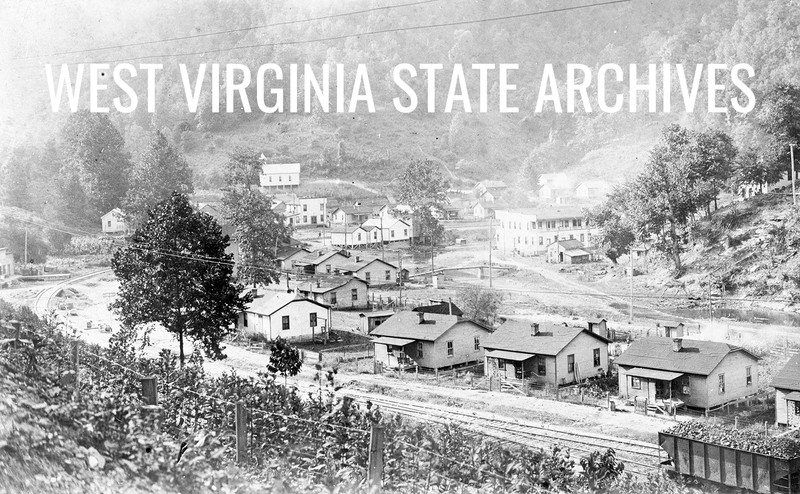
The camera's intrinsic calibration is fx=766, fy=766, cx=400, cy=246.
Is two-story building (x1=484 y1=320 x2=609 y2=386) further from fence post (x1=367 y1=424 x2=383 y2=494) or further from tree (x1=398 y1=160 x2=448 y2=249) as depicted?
tree (x1=398 y1=160 x2=448 y2=249)

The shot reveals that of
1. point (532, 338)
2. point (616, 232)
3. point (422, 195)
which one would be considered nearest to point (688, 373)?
point (532, 338)

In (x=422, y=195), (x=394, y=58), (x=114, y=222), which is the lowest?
(x=114, y=222)

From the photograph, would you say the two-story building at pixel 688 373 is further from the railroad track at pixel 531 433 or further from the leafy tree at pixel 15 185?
the leafy tree at pixel 15 185

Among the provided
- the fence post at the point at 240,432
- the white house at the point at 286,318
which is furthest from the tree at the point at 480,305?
the fence post at the point at 240,432

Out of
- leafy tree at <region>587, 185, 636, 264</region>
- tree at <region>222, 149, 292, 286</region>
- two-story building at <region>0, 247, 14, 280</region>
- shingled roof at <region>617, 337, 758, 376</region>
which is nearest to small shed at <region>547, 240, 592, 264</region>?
leafy tree at <region>587, 185, 636, 264</region>

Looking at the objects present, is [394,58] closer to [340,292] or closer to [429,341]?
[340,292]
